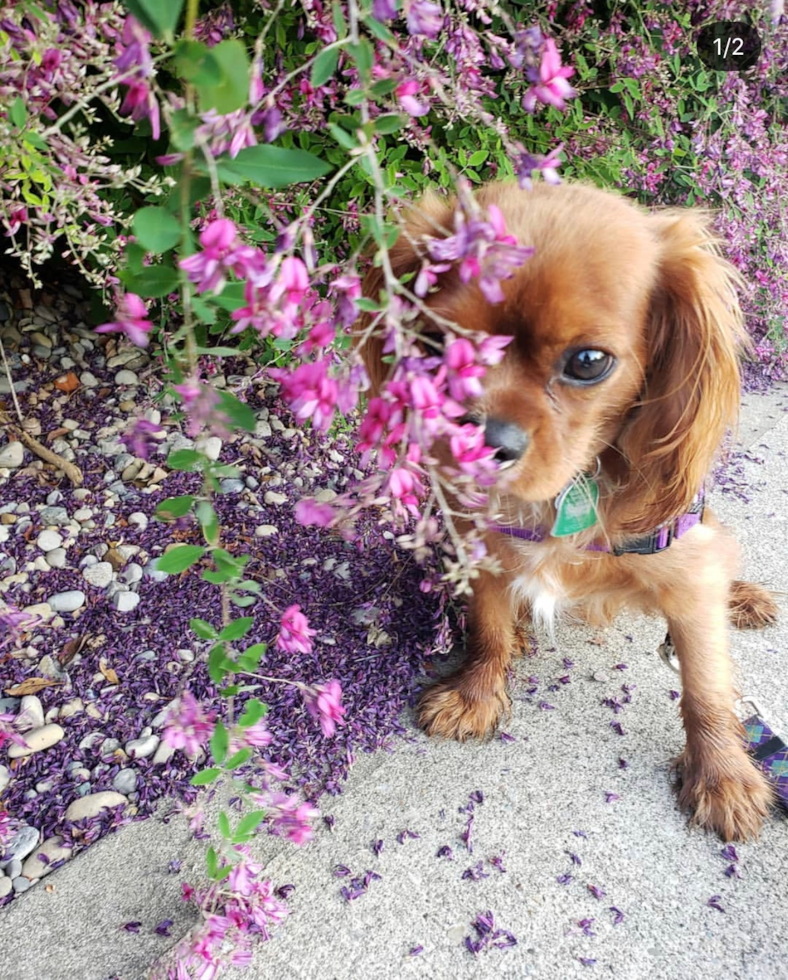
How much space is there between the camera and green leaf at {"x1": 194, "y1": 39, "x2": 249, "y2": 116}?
1.61 ft

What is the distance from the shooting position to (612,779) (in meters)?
1.74

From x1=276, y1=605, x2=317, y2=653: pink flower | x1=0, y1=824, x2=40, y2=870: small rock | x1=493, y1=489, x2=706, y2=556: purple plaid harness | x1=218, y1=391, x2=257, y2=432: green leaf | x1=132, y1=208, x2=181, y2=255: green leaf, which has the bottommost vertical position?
x1=0, y1=824, x2=40, y2=870: small rock

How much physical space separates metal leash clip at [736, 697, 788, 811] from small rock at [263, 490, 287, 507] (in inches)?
56.3

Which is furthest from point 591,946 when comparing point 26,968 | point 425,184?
point 425,184

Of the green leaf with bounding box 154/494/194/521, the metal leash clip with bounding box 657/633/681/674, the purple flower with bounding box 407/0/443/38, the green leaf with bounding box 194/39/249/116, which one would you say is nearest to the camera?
the green leaf with bounding box 194/39/249/116

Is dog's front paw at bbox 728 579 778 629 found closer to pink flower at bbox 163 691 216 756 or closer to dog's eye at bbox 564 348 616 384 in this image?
dog's eye at bbox 564 348 616 384

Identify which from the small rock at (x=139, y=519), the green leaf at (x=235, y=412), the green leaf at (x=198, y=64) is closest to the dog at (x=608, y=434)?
the green leaf at (x=235, y=412)

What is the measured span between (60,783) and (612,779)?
120cm

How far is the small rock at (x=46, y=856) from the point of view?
146 cm

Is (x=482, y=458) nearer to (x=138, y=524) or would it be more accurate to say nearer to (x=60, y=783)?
(x=60, y=783)

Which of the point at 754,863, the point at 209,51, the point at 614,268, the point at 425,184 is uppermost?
the point at 209,51

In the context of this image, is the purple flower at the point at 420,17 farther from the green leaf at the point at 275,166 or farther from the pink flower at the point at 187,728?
the pink flower at the point at 187,728

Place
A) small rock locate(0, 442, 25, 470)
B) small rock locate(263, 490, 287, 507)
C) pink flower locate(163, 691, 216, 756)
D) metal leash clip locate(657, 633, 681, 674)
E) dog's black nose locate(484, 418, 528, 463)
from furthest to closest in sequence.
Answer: small rock locate(263, 490, 287, 507) → small rock locate(0, 442, 25, 470) → metal leash clip locate(657, 633, 681, 674) → dog's black nose locate(484, 418, 528, 463) → pink flower locate(163, 691, 216, 756)

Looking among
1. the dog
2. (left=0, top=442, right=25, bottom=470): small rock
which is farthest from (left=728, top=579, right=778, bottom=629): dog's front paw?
(left=0, top=442, right=25, bottom=470): small rock
